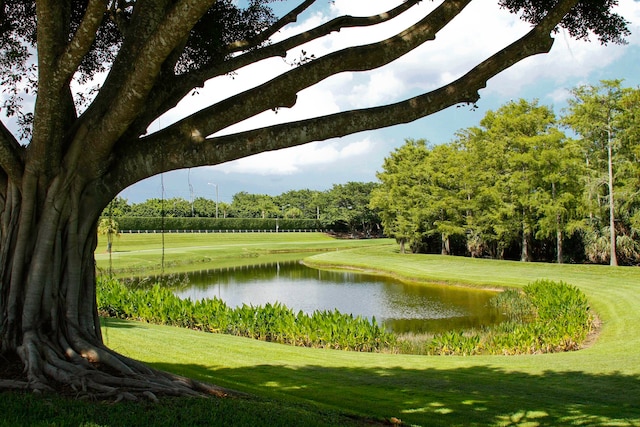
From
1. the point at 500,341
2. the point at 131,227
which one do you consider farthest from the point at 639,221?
the point at 131,227

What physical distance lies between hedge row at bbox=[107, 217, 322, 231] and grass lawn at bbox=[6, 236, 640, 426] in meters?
48.5

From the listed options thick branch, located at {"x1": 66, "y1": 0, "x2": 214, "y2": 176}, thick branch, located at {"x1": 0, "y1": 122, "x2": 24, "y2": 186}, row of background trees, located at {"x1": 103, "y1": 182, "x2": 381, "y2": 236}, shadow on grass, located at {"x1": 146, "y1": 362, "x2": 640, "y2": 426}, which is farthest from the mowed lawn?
row of background trees, located at {"x1": 103, "y1": 182, "x2": 381, "y2": 236}

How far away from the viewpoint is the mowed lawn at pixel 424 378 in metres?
6.18

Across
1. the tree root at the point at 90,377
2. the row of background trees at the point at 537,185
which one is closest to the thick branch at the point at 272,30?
the tree root at the point at 90,377

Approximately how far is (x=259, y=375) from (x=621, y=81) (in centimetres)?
2767

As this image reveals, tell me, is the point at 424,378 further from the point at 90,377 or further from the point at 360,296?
the point at 360,296

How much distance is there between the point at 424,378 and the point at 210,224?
71773 mm

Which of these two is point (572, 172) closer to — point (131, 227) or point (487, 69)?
point (487, 69)

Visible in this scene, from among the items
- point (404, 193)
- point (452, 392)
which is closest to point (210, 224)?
point (404, 193)

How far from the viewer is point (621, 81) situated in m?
27.9

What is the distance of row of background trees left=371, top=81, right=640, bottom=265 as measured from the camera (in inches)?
1131

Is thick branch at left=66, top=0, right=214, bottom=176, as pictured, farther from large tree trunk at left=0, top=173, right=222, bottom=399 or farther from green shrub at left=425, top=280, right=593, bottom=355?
green shrub at left=425, top=280, right=593, bottom=355

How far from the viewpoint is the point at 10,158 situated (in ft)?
17.6

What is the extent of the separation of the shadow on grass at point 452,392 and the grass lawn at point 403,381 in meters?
0.01
